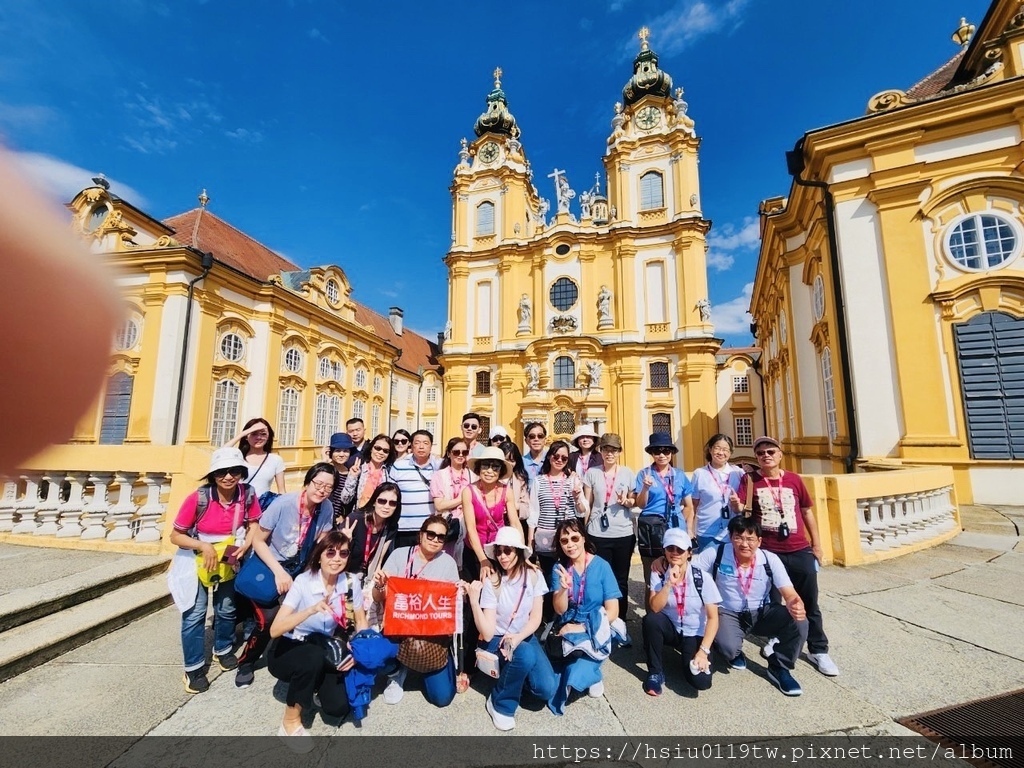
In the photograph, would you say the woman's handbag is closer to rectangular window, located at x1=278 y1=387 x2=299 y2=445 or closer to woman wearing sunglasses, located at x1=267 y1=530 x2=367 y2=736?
woman wearing sunglasses, located at x1=267 y1=530 x2=367 y2=736

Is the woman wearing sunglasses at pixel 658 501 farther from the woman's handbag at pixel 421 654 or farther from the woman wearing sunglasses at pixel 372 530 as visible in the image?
the woman wearing sunglasses at pixel 372 530

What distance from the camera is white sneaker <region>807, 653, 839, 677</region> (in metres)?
3.09

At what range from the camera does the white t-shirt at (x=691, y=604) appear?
309cm

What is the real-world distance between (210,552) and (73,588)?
2241 millimetres

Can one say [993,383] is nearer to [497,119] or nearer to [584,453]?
[584,453]

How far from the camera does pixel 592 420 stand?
2278 cm

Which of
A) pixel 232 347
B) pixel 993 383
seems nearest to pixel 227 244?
pixel 232 347

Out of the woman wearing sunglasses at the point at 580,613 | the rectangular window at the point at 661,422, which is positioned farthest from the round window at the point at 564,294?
the woman wearing sunglasses at the point at 580,613

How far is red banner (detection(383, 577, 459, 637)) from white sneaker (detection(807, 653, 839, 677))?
2592mm

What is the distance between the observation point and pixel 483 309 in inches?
1093

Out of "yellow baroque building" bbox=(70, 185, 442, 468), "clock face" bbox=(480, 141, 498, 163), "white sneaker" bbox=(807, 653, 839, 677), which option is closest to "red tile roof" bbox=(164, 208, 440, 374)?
"yellow baroque building" bbox=(70, 185, 442, 468)

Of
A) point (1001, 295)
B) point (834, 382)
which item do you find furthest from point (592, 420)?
point (1001, 295)

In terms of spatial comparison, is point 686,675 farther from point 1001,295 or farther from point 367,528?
point 1001,295

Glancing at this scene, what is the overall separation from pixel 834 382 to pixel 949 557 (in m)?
5.52
